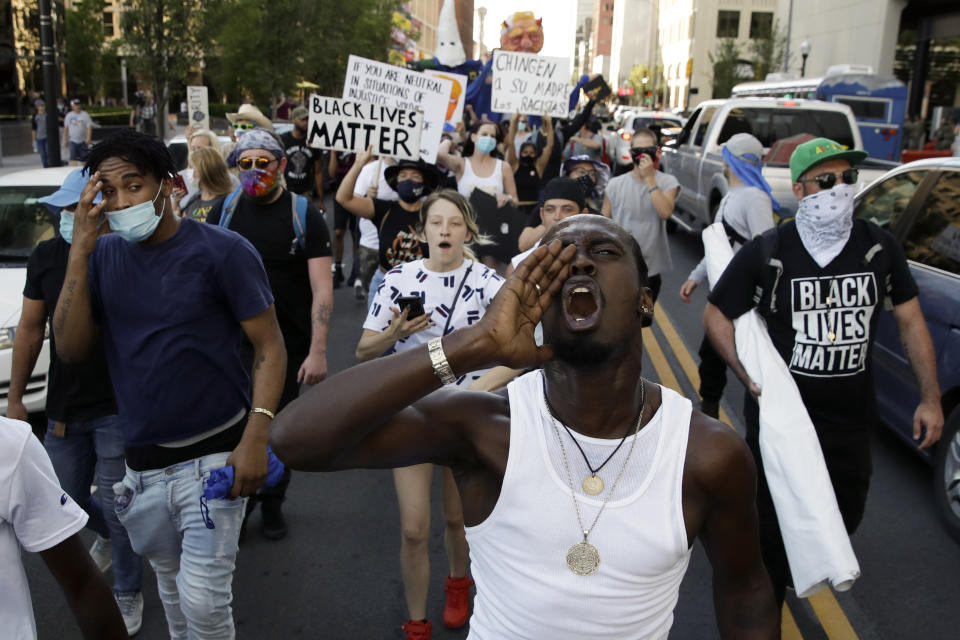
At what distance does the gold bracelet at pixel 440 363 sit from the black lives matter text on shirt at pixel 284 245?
3.05 m

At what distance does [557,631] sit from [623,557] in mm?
204

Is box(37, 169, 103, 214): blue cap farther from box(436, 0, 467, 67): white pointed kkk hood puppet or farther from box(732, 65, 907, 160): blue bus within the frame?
box(732, 65, 907, 160): blue bus

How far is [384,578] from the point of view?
4426 mm

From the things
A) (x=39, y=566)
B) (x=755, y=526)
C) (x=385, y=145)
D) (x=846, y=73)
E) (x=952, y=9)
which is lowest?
(x=39, y=566)

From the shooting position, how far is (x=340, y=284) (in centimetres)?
1084

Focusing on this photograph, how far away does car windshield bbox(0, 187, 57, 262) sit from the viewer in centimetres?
684

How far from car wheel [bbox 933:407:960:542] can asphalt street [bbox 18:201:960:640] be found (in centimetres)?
13

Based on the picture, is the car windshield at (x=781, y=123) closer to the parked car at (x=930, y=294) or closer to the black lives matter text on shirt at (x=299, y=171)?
the black lives matter text on shirt at (x=299, y=171)

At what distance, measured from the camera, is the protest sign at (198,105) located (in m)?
17.4

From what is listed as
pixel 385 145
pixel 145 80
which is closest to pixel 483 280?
pixel 385 145

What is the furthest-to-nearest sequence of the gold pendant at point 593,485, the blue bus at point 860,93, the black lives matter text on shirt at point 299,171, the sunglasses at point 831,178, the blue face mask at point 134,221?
the blue bus at point 860,93
the black lives matter text on shirt at point 299,171
the sunglasses at point 831,178
the blue face mask at point 134,221
the gold pendant at point 593,485

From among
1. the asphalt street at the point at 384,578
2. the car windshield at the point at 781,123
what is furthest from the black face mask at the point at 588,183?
→ the car windshield at the point at 781,123

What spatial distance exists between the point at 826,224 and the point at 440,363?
8.00 feet

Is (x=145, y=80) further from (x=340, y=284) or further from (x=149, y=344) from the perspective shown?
(x=149, y=344)
